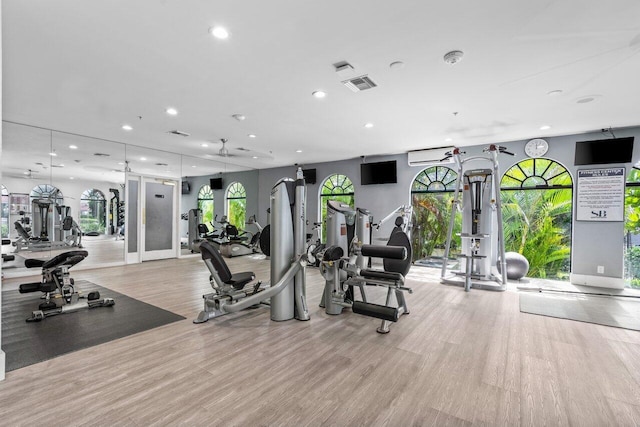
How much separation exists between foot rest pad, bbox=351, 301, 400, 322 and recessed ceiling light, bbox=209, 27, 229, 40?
283 centimetres

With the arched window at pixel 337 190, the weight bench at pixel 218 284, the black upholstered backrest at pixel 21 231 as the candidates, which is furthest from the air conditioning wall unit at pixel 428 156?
the black upholstered backrest at pixel 21 231

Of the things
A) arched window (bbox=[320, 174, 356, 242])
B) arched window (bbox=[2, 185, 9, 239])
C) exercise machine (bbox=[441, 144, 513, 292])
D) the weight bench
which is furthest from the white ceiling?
arched window (bbox=[320, 174, 356, 242])

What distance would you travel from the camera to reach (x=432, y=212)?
289 inches

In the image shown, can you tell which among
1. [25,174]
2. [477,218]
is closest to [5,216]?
[25,174]

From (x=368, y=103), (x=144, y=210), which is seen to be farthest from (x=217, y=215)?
(x=368, y=103)

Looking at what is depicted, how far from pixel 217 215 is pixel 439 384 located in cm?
954

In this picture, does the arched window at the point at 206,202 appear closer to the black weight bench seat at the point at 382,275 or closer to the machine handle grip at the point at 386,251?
the black weight bench seat at the point at 382,275

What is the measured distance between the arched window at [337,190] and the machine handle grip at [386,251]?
5298mm

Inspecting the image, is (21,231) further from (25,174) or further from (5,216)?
(25,174)

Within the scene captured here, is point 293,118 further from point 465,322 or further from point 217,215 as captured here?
point 217,215

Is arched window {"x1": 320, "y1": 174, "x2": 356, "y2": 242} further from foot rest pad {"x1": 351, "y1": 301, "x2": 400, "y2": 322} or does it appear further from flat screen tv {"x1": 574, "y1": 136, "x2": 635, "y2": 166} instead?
foot rest pad {"x1": 351, "y1": 301, "x2": 400, "y2": 322}

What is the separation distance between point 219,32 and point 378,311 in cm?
298

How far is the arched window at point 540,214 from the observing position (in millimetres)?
5875

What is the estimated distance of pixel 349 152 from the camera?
297 inches
